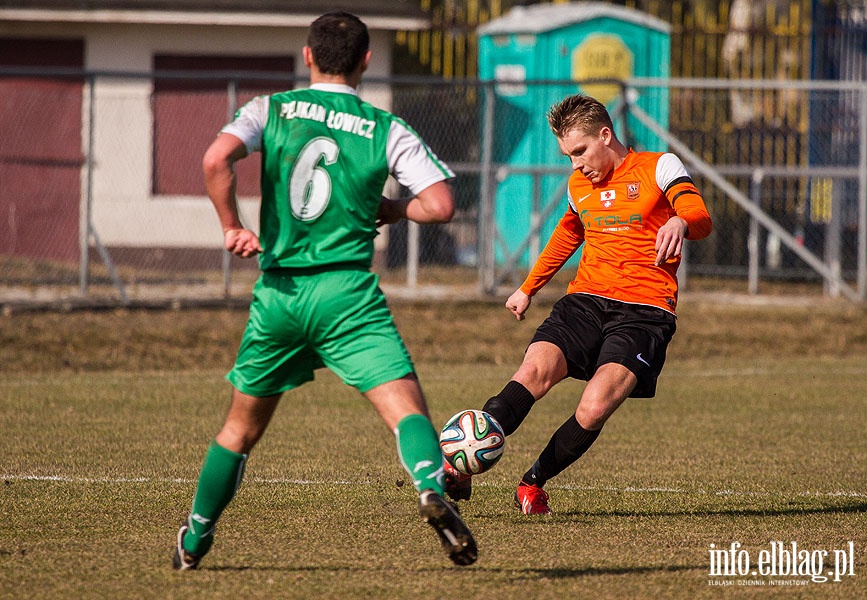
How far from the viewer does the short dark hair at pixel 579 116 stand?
592 cm

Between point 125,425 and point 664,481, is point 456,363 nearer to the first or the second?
point 125,425

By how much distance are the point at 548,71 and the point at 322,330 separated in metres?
14.4

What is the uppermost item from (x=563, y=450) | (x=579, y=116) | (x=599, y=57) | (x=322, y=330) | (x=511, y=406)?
(x=599, y=57)

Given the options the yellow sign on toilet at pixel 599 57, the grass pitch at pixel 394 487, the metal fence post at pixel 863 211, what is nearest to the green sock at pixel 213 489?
the grass pitch at pixel 394 487

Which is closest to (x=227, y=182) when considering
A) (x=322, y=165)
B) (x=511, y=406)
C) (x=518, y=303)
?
(x=322, y=165)

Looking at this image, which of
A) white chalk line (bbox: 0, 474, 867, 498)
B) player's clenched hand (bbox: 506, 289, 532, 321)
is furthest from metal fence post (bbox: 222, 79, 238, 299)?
player's clenched hand (bbox: 506, 289, 532, 321)

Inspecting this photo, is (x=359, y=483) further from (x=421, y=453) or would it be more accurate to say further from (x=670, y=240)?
(x=421, y=453)

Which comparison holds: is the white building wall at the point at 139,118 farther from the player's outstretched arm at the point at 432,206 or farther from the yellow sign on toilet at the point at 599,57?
the player's outstretched arm at the point at 432,206

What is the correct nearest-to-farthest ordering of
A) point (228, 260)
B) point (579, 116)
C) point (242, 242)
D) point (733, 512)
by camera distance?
1. point (242, 242)
2. point (579, 116)
3. point (733, 512)
4. point (228, 260)

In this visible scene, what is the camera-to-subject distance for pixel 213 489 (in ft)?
15.1

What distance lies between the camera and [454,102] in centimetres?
1673

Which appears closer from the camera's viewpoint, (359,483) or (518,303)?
(518,303)

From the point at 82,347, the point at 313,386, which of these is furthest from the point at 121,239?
the point at 313,386

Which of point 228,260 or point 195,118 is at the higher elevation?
point 195,118
